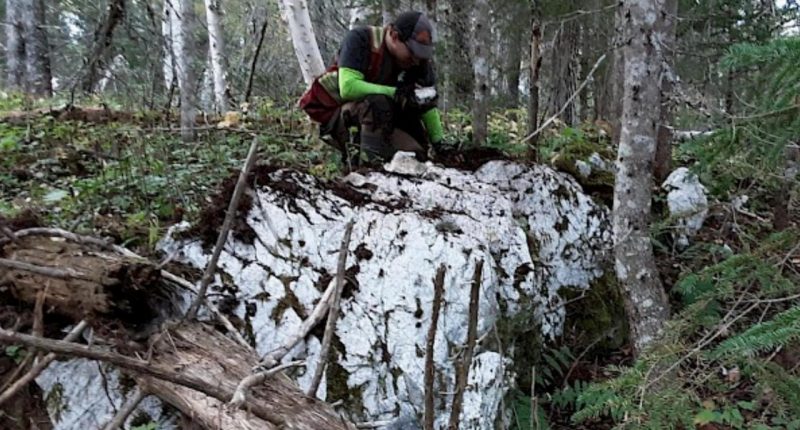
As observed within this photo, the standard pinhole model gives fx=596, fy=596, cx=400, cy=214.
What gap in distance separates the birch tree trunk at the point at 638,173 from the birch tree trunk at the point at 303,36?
3094mm

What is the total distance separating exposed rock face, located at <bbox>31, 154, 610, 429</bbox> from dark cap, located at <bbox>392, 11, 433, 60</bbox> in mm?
850

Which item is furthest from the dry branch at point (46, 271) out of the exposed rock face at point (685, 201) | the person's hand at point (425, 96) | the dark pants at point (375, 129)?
the exposed rock face at point (685, 201)

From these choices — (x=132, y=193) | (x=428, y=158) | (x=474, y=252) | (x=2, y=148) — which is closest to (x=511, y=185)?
(x=428, y=158)

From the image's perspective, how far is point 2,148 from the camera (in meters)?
4.76

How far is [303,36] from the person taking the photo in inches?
227

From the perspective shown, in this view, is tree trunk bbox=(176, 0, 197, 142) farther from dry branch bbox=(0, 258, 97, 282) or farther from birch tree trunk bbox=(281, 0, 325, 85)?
dry branch bbox=(0, 258, 97, 282)

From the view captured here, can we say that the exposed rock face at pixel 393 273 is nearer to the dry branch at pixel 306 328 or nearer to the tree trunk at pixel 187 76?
the dry branch at pixel 306 328

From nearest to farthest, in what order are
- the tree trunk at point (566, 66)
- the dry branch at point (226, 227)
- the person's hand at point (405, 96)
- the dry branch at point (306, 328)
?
the dry branch at point (226, 227)
the dry branch at point (306, 328)
the person's hand at point (405, 96)
the tree trunk at point (566, 66)

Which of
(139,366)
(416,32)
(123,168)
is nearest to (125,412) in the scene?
(139,366)

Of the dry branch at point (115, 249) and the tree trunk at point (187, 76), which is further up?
the tree trunk at point (187, 76)

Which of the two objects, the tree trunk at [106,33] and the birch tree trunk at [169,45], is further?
the birch tree trunk at [169,45]

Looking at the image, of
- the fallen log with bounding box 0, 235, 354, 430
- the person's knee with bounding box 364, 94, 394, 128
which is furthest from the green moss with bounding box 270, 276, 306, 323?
the person's knee with bounding box 364, 94, 394, 128

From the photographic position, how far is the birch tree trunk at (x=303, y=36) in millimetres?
5719

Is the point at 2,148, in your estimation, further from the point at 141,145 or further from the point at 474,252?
the point at 474,252
